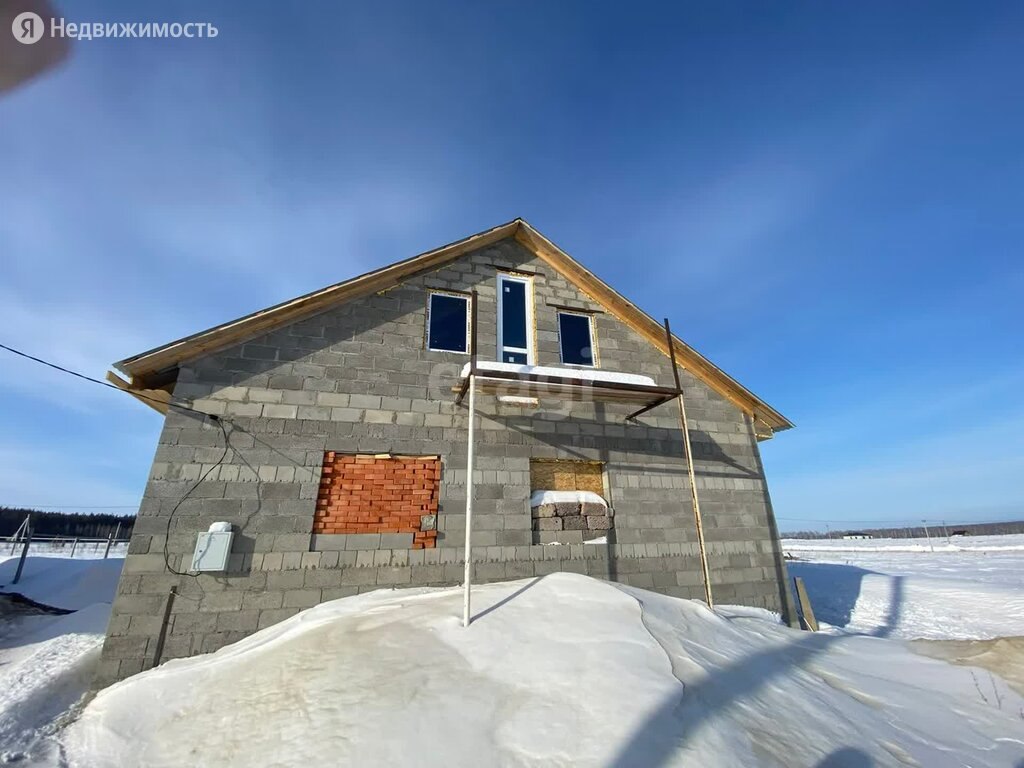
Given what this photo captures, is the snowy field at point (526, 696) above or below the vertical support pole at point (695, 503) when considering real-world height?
below

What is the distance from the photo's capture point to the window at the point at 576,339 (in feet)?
29.6

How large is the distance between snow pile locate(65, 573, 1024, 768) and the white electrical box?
105cm

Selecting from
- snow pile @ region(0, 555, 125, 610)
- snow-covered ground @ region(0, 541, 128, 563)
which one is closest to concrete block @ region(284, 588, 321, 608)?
snow pile @ region(0, 555, 125, 610)

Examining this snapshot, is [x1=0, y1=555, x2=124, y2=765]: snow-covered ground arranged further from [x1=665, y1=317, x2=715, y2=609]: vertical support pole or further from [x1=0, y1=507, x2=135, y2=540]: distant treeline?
[x1=0, y1=507, x2=135, y2=540]: distant treeline

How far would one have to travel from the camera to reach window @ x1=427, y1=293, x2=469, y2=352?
809cm

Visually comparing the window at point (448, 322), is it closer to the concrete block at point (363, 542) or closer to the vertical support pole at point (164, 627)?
the concrete block at point (363, 542)

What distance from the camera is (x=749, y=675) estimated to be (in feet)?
13.8

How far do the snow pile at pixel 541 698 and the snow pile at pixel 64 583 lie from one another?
1047 centimetres

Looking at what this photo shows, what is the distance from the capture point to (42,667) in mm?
6117

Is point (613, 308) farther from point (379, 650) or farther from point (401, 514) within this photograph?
point (379, 650)

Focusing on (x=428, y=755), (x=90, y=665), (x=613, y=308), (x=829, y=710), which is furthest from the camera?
(x=613, y=308)

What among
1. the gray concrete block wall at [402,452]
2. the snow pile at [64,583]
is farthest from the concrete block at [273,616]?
the snow pile at [64,583]

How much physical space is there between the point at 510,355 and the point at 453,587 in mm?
4213

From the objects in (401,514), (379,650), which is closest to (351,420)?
(401,514)
